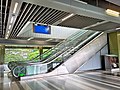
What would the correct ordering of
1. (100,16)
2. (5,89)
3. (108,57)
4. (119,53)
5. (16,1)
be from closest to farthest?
1. (16,1)
2. (5,89)
3. (100,16)
4. (108,57)
5. (119,53)

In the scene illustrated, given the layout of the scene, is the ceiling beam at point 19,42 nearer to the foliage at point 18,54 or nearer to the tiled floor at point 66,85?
the foliage at point 18,54

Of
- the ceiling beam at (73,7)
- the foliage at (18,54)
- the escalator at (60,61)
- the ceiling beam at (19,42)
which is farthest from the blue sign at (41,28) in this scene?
the foliage at (18,54)

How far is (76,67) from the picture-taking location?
9.45 metres

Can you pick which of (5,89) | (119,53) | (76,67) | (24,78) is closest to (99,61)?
(119,53)

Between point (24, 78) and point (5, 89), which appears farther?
point (24, 78)

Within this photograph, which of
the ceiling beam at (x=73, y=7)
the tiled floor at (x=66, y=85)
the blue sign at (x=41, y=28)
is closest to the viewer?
the ceiling beam at (x=73, y=7)

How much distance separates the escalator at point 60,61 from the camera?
304 inches

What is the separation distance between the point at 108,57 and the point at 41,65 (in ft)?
18.2

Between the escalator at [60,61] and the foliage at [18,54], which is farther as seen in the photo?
the foliage at [18,54]

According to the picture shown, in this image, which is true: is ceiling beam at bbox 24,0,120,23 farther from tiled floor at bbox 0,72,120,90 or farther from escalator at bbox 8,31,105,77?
escalator at bbox 8,31,105,77

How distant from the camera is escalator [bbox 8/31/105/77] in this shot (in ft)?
25.4

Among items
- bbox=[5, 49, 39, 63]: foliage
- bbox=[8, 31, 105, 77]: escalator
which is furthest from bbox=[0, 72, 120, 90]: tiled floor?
bbox=[5, 49, 39, 63]: foliage

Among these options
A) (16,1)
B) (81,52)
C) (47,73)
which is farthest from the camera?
(81,52)

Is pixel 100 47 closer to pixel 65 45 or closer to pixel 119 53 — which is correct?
pixel 119 53
